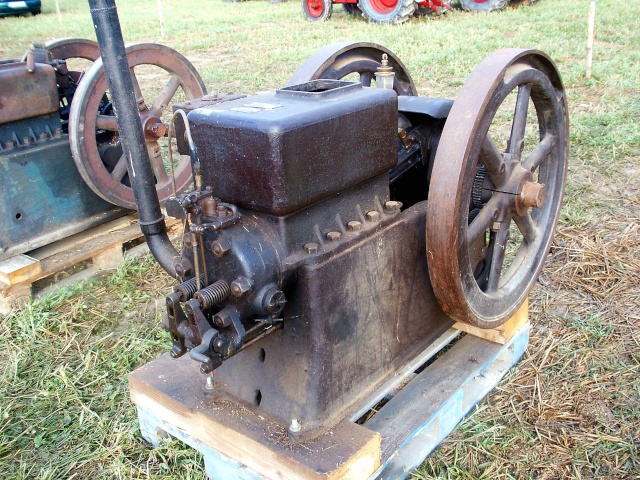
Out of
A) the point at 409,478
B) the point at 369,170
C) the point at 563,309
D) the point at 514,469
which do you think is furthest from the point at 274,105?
the point at 563,309

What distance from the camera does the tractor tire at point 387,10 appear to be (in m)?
9.48

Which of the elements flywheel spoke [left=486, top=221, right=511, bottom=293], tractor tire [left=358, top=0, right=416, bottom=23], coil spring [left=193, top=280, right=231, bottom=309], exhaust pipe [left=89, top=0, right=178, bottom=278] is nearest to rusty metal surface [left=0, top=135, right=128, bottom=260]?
exhaust pipe [left=89, top=0, right=178, bottom=278]

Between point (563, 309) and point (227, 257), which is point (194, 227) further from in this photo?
point (563, 309)

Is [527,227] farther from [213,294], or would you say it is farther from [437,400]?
[213,294]

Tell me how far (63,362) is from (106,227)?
97 centimetres

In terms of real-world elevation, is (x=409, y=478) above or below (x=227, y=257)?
below

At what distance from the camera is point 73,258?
2961 millimetres

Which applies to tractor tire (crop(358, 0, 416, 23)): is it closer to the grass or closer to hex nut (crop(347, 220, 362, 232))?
the grass

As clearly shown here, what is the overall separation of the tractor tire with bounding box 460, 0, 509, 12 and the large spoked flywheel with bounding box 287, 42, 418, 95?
8.23 m

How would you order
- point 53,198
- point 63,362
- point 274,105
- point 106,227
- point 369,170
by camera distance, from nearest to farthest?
point 274,105, point 369,170, point 63,362, point 53,198, point 106,227

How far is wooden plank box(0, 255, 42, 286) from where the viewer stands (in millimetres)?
2726

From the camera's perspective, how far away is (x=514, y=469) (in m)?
1.89

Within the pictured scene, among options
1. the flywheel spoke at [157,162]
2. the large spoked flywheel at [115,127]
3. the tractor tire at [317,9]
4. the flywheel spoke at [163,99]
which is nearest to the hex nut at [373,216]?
the large spoked flywheel at [115,127]

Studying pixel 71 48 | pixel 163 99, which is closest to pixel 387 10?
pixel 71 48
